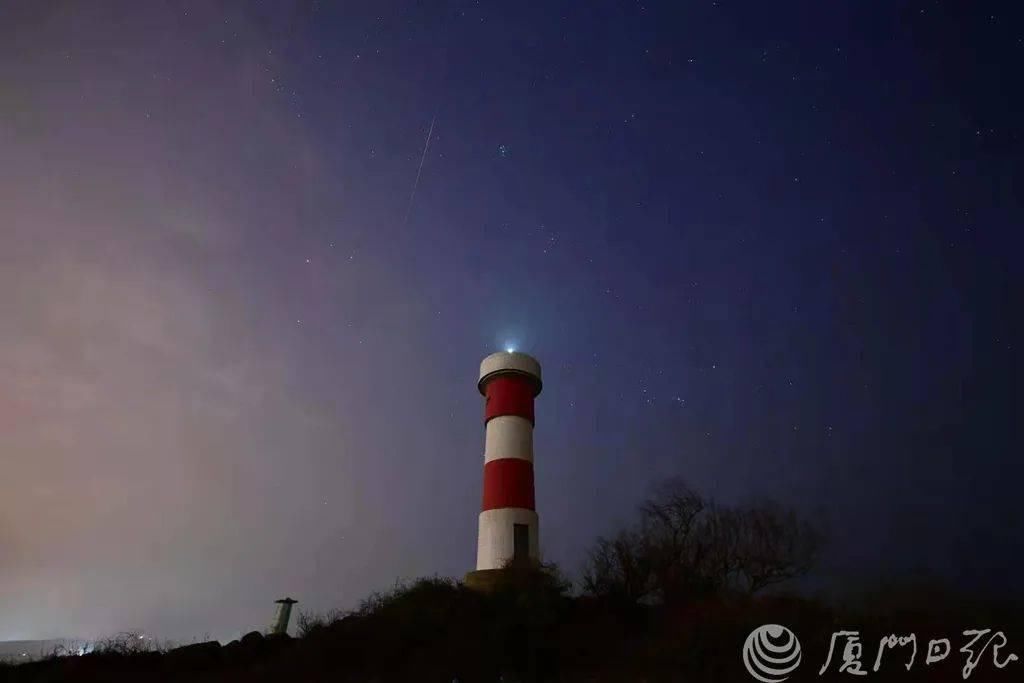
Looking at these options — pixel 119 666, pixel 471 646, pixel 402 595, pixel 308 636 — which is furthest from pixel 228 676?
pixel 471 646

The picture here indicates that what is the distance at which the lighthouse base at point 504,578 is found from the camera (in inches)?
787

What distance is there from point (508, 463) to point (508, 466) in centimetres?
12

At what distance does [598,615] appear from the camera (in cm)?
1891

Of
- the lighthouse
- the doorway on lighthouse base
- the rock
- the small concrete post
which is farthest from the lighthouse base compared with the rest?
the small concrete post

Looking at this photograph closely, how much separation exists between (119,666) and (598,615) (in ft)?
47.6

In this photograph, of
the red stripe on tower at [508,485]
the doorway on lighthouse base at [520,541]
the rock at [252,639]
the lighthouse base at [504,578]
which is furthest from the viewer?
the red stripe on tower at [508,485]

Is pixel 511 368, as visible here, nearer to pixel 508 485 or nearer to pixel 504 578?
pixel 508 485

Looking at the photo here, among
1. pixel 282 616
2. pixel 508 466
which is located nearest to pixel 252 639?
pixel 282 616

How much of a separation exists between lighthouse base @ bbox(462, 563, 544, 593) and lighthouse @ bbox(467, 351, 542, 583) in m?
0.06

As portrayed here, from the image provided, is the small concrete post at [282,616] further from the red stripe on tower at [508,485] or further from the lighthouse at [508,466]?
the red stripe on tower at [508,485]

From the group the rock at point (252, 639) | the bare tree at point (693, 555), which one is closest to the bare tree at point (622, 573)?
the bare tree at point (693, 555)

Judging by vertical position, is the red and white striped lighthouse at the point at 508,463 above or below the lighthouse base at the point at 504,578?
above

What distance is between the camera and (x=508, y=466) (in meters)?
24.2

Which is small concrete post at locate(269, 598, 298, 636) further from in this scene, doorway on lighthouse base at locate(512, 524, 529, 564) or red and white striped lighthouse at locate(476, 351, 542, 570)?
doorway on lighthouse base at locate(512, 524, 529, 564)
